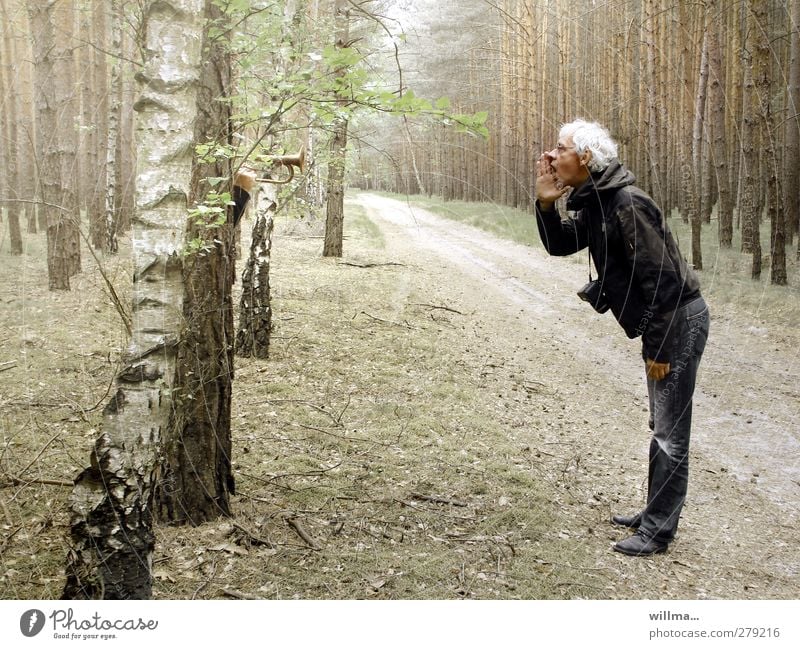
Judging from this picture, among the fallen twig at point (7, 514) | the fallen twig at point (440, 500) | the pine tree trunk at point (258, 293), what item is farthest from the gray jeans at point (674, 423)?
the pine tree trunk at point (258, 293)

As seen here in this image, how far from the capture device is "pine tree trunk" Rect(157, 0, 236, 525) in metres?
2.96

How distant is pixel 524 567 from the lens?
272 centimetres

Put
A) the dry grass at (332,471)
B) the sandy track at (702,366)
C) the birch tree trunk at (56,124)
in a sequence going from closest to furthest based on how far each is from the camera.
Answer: the dry grass at (332,471) → the sandy track at (702,366) → the birch tree trunk at (56,124)

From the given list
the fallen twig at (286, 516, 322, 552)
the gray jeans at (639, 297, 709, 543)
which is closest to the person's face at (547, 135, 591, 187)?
the gray jeans at (639, 297, 709, 543)

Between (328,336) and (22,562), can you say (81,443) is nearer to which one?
(22,562)

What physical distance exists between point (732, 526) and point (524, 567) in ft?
3.73

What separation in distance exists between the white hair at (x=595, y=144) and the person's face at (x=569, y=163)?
0.9 inches

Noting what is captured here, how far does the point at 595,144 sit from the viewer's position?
8.93 feet

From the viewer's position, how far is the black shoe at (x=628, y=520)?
3.13 meters

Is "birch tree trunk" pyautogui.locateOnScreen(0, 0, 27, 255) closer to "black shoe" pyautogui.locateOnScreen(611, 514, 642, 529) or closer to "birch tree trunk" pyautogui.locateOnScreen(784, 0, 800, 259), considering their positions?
"black shoe" pyautogui.locateOnScreen(611, 514, 642, 529)

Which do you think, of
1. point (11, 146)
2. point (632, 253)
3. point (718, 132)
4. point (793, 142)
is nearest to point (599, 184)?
point (632, 253)

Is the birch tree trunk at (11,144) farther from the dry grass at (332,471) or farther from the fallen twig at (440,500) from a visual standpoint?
the fallen twig at (440,500)

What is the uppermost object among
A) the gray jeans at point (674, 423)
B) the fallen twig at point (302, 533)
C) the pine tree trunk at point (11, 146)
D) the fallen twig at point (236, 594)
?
the pine tree trunk at point (11, 146)

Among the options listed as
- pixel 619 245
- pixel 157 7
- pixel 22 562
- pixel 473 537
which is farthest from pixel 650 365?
pixel 22 562
